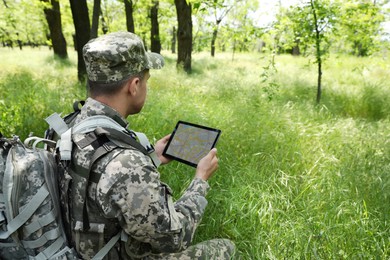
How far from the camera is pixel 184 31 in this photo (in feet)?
31.1

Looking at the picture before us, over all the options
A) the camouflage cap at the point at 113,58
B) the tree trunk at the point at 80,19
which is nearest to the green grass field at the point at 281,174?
the tree trunk at the point at 80,19

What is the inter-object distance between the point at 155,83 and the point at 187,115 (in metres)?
2.83

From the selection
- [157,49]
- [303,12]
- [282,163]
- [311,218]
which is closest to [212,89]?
[303,12]

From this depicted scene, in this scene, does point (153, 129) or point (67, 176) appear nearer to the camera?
point (67, 176)

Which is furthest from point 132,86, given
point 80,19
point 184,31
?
point 184,31

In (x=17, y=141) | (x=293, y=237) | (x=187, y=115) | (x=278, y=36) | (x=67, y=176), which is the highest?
(x=278, y=36)

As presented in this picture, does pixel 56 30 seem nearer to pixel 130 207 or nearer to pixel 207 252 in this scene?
pixel 207 252

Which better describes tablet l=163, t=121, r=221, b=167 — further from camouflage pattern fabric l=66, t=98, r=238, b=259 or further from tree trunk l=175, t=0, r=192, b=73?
tree trunk l=175, t=0, r=192, b=73

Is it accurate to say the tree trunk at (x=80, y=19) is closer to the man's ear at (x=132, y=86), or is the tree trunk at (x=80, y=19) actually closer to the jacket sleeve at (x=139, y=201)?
the man's ear at (x=132, y=86)

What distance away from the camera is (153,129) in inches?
149

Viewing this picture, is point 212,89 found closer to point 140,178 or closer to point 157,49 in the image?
point 140,178

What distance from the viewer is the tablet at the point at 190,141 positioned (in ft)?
6.32

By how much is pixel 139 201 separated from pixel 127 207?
5 centimetres

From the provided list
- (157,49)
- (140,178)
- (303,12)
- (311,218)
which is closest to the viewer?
(140,178)
